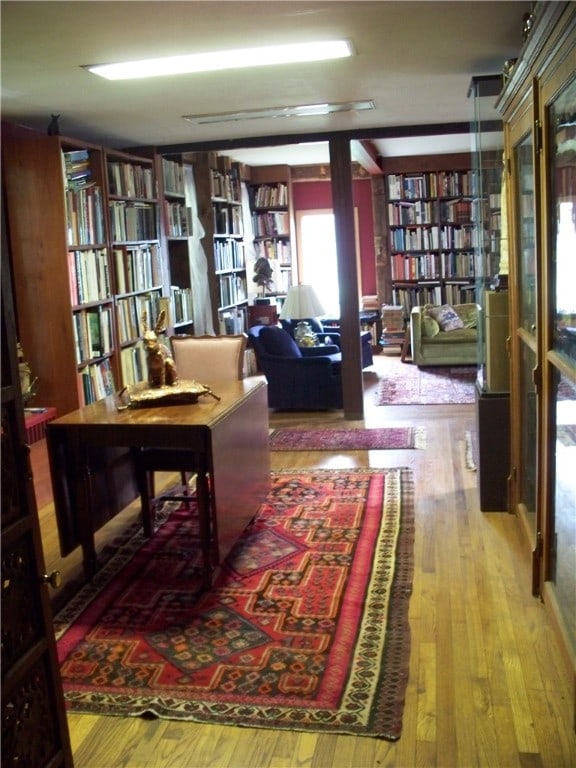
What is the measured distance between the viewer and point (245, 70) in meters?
3.98

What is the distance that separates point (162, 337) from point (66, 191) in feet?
5.73

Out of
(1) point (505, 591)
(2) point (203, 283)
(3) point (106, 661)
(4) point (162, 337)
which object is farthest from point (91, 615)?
(2) point (203, 283)

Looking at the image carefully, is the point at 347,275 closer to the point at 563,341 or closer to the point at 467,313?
the point at 467,313

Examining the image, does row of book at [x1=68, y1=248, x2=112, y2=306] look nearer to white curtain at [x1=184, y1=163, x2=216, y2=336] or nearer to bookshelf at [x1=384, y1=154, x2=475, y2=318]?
white curtain at [x1=184, y1=163, x2=216, y2=336]

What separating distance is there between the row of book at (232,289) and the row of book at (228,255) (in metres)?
0.11

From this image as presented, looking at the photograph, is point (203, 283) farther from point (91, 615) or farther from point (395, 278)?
point (91, 615)

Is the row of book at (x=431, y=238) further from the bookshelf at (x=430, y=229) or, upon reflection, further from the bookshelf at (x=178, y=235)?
the bookshelf at (x=178, y=235)

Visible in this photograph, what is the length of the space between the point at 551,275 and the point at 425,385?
5220 mm

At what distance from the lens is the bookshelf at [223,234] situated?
301 inches

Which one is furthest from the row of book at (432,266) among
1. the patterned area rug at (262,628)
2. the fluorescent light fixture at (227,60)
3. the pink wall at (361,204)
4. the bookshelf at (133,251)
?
the fluorescent light fixture at (227,60)

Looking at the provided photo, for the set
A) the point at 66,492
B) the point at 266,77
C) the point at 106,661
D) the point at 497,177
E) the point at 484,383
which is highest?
the point at 266,77

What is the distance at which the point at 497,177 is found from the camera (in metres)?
4.09

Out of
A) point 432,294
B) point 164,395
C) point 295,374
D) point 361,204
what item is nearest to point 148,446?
point 164,395

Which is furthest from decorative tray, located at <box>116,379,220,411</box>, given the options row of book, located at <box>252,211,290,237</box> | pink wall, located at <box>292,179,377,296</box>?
pink wall, located at <box>292,179,377,296</box>
